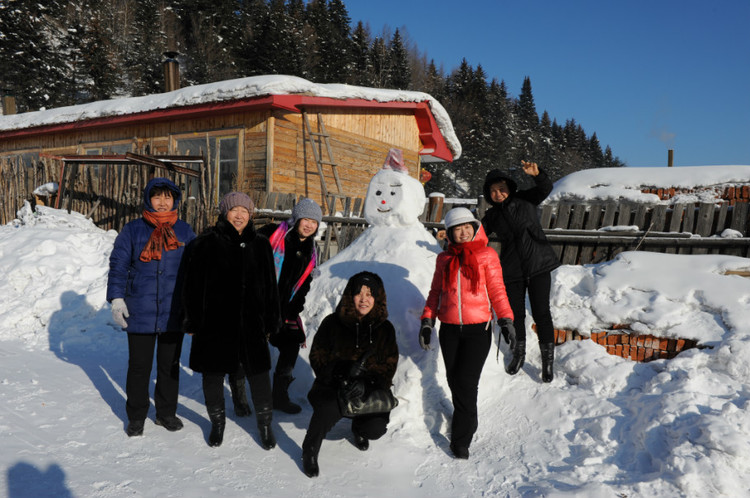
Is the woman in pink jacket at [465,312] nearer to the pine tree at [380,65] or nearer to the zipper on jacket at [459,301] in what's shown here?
the zipper on jacket at [459,301]

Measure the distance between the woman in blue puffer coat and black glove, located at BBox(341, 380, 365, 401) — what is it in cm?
126

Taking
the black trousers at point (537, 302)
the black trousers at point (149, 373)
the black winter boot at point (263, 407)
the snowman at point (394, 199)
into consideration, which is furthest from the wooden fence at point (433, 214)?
the black trousers at point (149, 373)

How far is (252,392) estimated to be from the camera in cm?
297

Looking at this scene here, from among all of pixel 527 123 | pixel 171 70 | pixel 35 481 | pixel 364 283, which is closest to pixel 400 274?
pixel 364 283

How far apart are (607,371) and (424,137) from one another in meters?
13.0

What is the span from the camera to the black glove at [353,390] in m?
2.77

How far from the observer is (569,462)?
277 centimetres

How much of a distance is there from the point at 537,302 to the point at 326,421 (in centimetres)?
184

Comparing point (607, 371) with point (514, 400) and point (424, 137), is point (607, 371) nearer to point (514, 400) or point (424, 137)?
point (514, 400)

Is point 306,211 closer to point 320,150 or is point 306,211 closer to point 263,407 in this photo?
point 263,407

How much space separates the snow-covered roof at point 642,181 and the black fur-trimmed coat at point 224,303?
22.2ft

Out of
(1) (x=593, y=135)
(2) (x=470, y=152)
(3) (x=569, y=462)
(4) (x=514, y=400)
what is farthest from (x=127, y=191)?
(1) (x=593, y=135)

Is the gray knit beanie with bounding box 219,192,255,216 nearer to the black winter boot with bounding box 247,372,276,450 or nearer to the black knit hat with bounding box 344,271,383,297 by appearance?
the black knit hat with bounding box 344,271,383,297

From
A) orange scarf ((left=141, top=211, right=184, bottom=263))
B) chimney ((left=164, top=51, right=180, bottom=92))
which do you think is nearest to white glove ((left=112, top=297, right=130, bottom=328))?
orange scarf ((left=141, top=211, right=184, bottom=263))
